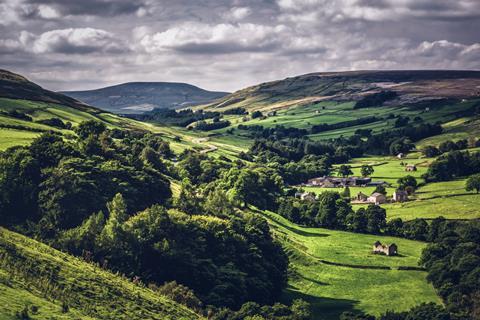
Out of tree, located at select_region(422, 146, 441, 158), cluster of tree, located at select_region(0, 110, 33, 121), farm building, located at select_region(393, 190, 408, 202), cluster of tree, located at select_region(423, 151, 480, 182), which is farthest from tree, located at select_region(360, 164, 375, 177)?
cluster of tree, located at select_region(0, 110, 33, 121)

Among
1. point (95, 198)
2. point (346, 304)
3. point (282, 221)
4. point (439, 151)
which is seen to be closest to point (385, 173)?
point (439, 151)

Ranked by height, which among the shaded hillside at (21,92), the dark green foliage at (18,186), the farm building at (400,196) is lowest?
the farm building at (400,196)

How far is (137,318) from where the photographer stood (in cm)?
4872

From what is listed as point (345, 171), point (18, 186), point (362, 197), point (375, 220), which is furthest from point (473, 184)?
point (18, 186)

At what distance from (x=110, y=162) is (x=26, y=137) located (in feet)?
88.7

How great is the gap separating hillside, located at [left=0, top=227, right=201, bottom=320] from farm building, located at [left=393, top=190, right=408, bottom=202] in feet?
302

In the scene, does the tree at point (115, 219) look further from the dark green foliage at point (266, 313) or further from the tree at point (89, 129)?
the tree at point (89, 129)

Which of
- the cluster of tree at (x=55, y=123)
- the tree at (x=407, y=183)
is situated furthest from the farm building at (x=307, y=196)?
the cluster of tree at (x=55, y=123)

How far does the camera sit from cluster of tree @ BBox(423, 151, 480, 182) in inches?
5901

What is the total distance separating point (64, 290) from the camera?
48344 millimetres

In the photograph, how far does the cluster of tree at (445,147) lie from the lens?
180875 mm

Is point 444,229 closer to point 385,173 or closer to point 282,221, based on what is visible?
point 282,221

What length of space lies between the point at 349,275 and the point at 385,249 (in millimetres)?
13575

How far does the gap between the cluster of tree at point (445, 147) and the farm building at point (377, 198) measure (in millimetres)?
52062
